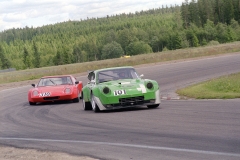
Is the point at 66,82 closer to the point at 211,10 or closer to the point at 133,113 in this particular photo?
the point at 133,113

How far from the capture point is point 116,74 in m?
15.5

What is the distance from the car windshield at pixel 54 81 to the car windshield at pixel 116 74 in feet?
19.7

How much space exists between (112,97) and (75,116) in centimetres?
122

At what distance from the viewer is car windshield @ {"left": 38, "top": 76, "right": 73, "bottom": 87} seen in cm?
2136

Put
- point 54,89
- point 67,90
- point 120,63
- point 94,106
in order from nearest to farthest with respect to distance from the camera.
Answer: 1. point 94,106
2. point 67,90
3. point 54,89
4. point 120,63

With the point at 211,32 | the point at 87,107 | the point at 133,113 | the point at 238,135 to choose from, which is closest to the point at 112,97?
the point at 133,113

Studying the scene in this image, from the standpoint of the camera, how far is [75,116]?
14445mm

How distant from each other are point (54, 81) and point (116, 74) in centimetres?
657

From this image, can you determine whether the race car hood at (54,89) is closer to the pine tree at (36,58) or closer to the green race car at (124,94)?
the green race car at (124,94)

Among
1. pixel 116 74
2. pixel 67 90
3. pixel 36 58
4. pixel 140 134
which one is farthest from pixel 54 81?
pixel 36 58

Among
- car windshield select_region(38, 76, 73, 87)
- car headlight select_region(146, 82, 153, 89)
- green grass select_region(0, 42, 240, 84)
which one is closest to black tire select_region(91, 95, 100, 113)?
car headlight select_region(146, 82, 153, 89)

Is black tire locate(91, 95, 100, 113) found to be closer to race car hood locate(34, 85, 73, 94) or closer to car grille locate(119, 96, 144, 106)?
car grille locate(119, 96, 144, 106)

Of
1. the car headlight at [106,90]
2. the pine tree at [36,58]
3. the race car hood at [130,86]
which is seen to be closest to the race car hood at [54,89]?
the race car hood at [130,86]

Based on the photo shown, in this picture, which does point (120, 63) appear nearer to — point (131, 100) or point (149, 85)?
point (149, 85)
